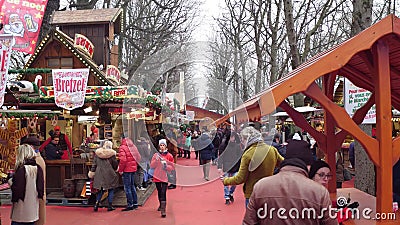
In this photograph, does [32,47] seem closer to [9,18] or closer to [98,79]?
[9,18]

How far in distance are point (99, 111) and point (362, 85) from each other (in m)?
9.81

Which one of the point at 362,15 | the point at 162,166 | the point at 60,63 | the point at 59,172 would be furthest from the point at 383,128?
the point at 60,63

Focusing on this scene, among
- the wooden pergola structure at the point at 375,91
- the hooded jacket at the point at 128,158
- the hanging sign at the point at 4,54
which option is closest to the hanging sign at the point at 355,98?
the wooden pergola structure at the point at 375,91

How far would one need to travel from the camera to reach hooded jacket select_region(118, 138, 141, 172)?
28.9ft

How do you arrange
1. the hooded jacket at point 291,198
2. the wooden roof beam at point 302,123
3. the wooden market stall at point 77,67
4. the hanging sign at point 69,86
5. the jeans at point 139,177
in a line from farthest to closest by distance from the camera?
the wooden market stall at point 77,67 < the jeans at point 139,177 < the hanging sign at point 69,86 < the wooden roof beam at point 302,123 < the hooded jacket at point 291,198

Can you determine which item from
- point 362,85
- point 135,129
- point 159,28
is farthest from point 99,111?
point 159,28

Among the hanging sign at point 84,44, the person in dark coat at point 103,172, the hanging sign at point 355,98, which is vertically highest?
the hanging sign at point 84,44

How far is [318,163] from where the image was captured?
4219 mm

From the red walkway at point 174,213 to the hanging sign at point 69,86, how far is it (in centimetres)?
258

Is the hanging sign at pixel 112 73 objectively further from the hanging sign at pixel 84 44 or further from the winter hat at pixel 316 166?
Answer: the winter hat at pixel 316 166

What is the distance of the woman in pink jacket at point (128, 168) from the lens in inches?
347

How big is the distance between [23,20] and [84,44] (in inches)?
400

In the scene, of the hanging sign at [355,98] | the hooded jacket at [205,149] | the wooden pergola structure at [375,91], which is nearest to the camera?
the wooden pergola structure at [375,91]

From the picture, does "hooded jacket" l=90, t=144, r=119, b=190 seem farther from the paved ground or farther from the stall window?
the stall window
